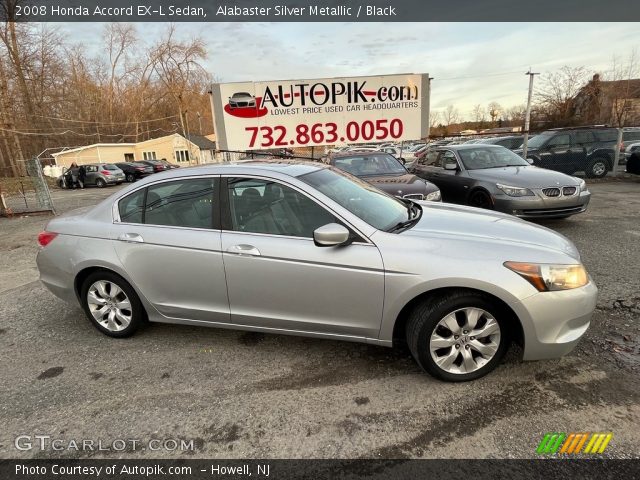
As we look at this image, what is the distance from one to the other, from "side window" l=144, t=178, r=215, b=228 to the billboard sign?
5.40 m

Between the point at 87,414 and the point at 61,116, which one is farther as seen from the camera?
the point at 61,116

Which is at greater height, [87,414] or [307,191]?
[307,191]

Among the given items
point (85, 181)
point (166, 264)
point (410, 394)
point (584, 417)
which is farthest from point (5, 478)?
point (85, 181)

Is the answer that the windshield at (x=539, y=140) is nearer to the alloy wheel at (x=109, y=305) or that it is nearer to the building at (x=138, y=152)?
the alloy wheel at (x=109, y=305)

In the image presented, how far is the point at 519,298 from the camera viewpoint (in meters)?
2.49

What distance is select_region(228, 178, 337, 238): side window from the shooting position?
2.90 meters

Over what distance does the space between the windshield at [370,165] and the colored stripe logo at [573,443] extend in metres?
5.56

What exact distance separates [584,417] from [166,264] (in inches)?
125

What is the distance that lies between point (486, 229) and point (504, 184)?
13.5 ft

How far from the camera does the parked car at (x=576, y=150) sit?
13.1m

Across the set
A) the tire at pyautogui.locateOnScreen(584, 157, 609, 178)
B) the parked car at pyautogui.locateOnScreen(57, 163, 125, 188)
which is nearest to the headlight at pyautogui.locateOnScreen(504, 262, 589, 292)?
the tire at pyautogui.locateOnScreen(584, 157, 609, 178)

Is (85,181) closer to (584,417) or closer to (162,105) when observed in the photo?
(584,417)

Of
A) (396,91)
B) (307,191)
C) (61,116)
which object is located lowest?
(307,191)

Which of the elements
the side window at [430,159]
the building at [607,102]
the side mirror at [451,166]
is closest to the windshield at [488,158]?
the side mirror at [451,166]
